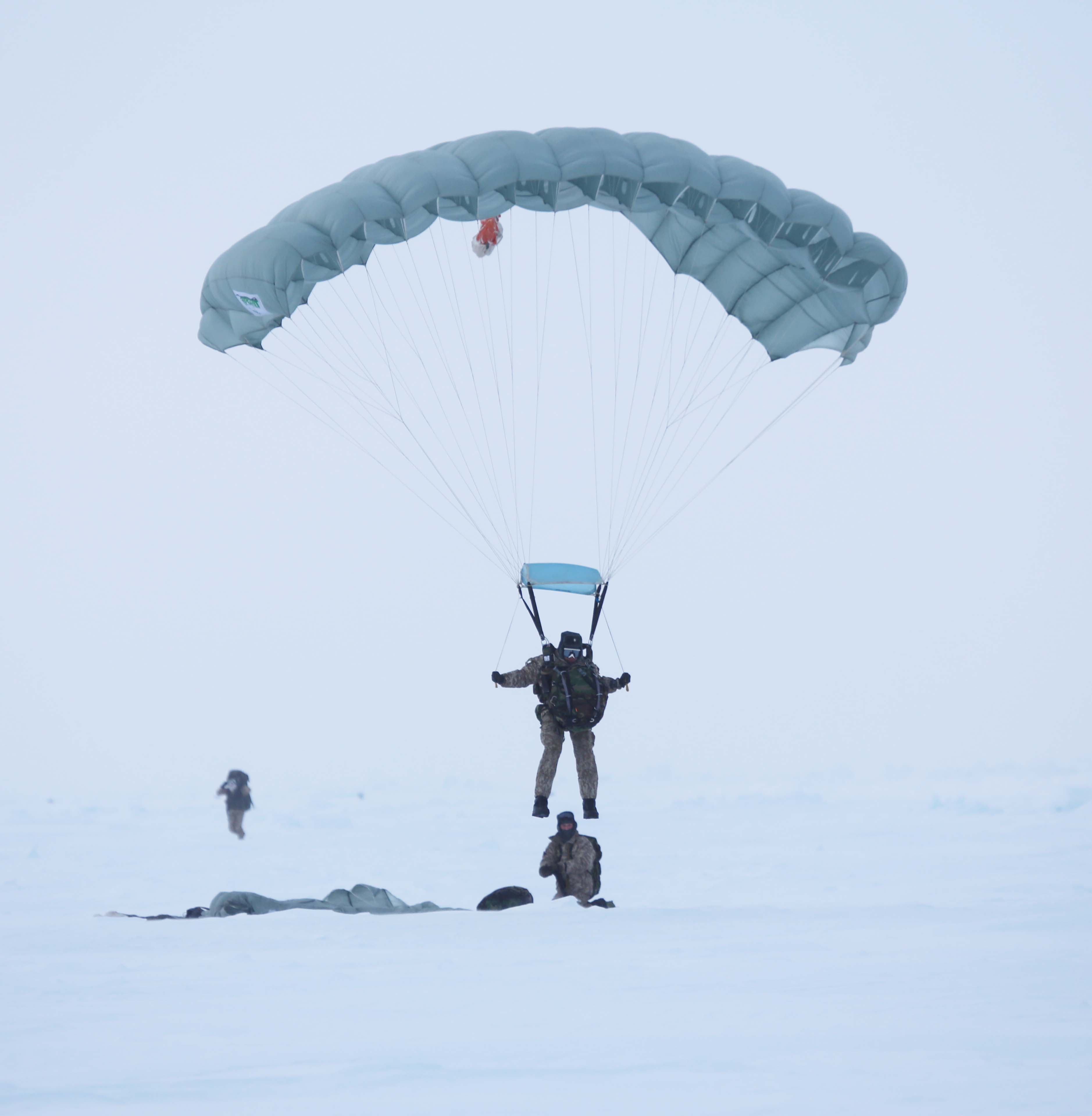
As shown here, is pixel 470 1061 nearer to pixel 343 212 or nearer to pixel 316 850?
pixel 343 212

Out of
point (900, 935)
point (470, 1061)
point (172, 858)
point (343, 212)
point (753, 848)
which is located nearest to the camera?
point (470, 1061)

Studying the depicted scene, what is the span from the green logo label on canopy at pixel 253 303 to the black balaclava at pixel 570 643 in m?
3.29

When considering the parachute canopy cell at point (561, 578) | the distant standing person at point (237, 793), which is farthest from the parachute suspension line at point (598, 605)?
the distant standing person at point (237, 793)

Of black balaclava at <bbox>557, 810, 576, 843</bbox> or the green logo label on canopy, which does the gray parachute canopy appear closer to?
the green logo label on canopy

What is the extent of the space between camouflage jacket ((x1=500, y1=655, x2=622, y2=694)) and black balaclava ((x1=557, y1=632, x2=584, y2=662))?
0.15 m

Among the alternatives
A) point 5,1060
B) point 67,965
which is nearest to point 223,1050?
point 5,1060

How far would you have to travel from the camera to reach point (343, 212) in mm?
9898

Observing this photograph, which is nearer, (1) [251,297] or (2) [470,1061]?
(2) [470,1061]

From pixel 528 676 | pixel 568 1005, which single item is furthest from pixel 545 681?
pixel 568 1005

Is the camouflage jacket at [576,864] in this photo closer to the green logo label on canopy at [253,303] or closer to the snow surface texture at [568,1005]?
the snow surface texture at [568,1005]

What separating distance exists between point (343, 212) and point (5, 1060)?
19.8ft

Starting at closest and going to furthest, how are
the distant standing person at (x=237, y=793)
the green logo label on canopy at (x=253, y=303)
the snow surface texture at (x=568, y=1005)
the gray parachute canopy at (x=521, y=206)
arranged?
the snow surface texture at (x=568, y=1005) < the gray parachute canopy at (x=521, y=206) < the green logo label on canopy at (x=253, y=303) < the distant standing person at (x=237, y=793)

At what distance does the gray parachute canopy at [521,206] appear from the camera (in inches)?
387

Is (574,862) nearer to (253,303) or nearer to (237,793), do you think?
(253,303)
